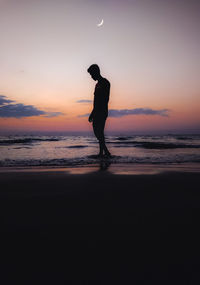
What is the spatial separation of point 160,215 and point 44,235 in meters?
0.75

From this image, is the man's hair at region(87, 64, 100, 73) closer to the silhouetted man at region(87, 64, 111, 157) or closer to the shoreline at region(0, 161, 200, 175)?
the silhouetted man at region(87, 64, 111, 157)

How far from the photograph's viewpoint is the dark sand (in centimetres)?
76

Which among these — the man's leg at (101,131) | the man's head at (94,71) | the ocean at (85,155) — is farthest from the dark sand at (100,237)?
the man's head at (94,71)

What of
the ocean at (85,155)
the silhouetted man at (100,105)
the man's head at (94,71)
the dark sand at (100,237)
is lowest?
the ocean at (85,155)

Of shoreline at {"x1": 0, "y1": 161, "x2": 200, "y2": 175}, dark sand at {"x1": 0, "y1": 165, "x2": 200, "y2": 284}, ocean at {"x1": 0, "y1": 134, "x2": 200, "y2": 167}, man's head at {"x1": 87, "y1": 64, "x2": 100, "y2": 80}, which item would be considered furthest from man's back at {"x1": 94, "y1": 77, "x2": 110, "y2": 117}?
dark sand at {"x1": 0, "y1": 165, "x2": 200, "y2": 284}

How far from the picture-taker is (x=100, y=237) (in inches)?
40.9

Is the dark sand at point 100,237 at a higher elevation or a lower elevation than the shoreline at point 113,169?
higher

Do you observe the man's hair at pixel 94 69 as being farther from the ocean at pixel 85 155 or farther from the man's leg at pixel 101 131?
the ocean at pixel 85 155

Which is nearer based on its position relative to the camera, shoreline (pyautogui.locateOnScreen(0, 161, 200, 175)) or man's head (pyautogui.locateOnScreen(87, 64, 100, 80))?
shoreline (pyautogui.locateOnScreen(0, 161, 200, 175))

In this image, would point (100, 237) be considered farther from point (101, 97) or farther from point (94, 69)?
point (94, 69)

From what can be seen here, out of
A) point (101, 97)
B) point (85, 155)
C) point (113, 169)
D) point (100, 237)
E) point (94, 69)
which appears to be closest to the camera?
point (100, 237)

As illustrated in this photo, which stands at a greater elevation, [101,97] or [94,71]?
[94,71]

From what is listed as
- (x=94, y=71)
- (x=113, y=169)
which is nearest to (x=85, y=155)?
(x=94, y=71)

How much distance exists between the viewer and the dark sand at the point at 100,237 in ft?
2.50
